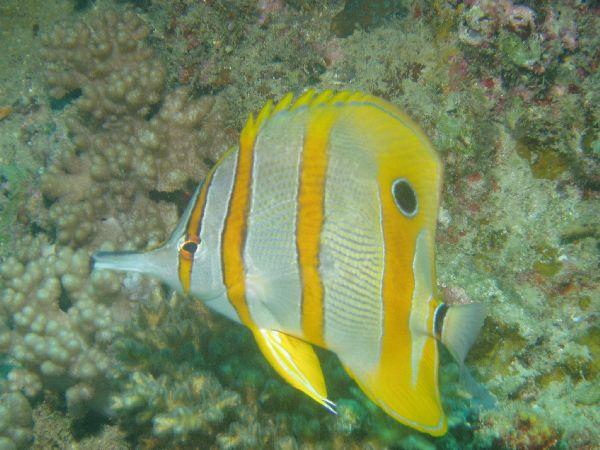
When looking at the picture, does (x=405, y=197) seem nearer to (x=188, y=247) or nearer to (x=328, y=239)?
(x=328, y=239)

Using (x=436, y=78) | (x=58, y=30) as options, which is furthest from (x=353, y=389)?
(x=58, y=30)

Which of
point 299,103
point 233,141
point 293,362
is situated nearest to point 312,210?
Result: point 299,103

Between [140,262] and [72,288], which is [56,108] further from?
[140,262]

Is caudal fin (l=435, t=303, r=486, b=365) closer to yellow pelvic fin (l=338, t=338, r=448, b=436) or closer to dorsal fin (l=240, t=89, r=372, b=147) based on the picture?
yellow pelvic fin (l=338, t=338, r=448, b=436)

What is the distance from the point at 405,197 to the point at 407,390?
742 mm

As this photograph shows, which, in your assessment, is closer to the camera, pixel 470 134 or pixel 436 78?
pixel 470 134

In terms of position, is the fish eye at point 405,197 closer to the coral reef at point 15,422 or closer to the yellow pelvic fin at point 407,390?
the yellow pelvic fin at point 407,390

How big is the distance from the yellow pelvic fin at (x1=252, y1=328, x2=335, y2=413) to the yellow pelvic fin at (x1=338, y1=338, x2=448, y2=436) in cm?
14

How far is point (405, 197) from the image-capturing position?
1.57 meters

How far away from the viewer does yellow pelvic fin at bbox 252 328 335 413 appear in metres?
1.59

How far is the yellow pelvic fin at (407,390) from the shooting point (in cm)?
158

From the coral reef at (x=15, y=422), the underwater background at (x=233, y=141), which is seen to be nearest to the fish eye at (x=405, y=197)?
the underwater background at (x=233, y=141)

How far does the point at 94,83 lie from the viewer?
14.1ft

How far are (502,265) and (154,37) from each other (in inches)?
159
